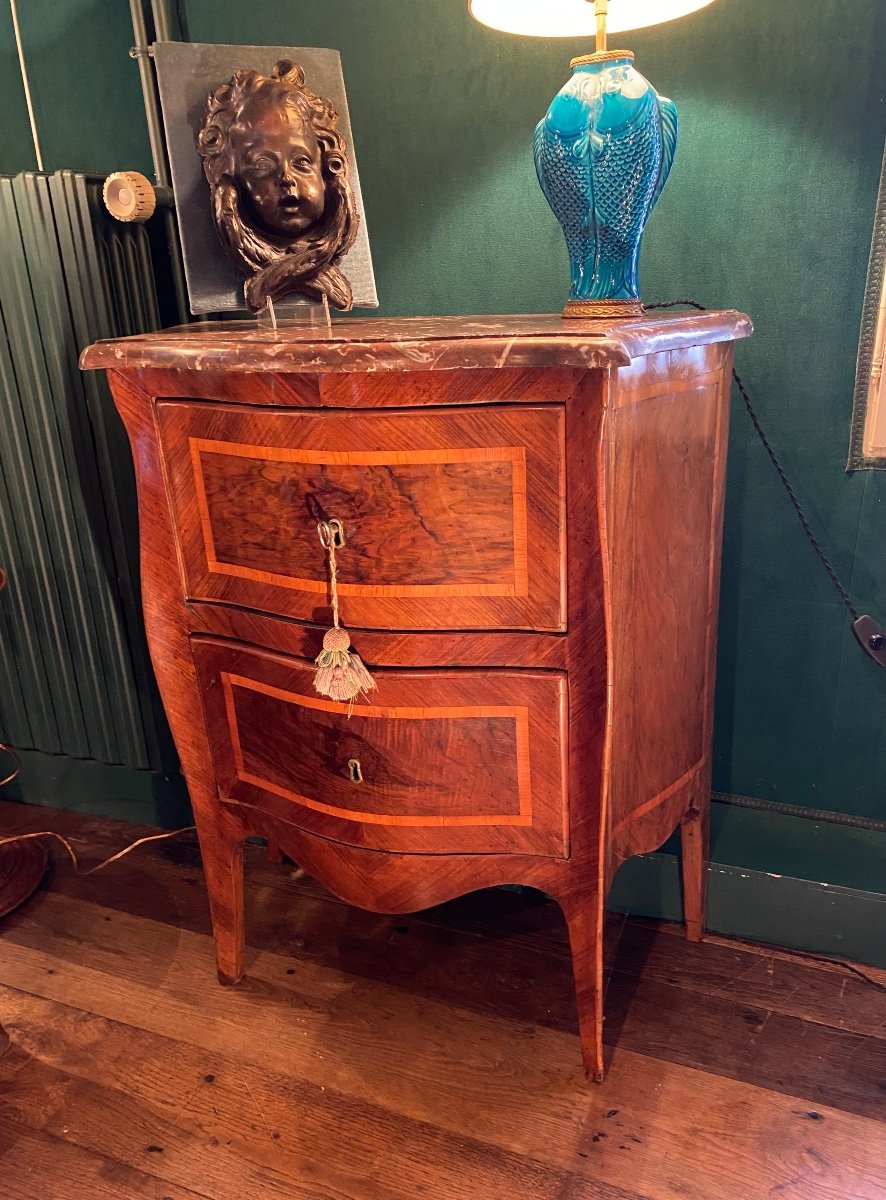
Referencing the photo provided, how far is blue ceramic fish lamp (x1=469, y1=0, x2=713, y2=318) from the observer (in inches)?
38.4

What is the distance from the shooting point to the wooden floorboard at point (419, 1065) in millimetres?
1094

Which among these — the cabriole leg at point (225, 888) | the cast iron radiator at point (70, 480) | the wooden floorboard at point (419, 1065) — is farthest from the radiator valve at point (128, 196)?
the wooden floorboard at point (419, 1065)

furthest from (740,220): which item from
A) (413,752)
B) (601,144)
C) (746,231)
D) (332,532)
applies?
(413,752)

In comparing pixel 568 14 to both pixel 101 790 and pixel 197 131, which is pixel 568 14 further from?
pixel 101 790

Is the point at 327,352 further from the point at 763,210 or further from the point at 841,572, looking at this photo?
the point at 841,572

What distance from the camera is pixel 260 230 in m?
1.19

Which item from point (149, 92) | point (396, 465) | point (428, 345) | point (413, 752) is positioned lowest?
point (413, 752)

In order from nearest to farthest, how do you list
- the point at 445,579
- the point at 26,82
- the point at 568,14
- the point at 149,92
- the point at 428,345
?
1. the point at 428,345
2. the point at 445,579
3. the point at 568,14
4. the point at 149,92
5. the point at 26,82

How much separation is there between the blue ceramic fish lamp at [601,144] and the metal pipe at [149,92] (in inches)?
25.1

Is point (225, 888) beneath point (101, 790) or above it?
above

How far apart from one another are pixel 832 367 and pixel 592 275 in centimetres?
38

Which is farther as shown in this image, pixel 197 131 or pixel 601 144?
pixel 197 131

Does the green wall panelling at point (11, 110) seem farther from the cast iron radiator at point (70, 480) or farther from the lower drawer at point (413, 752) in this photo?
the lower drawer at point (413, 752)

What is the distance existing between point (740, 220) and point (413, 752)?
0.82 m
